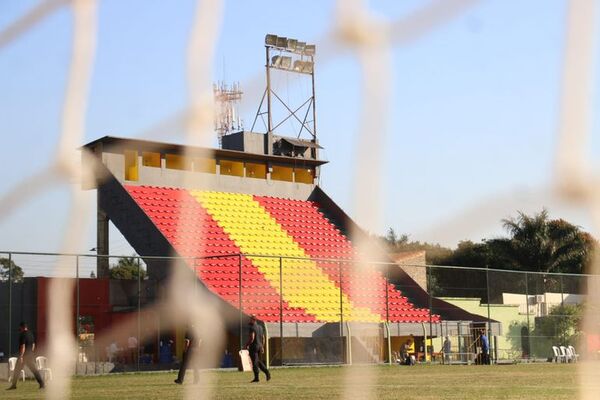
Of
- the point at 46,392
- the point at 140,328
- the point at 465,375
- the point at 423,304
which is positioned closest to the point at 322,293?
the point at 423,304

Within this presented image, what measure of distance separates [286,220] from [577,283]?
33.4 ft

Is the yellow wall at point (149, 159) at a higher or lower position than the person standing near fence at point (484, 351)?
higher

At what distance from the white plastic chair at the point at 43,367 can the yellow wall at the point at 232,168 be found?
1458 cm

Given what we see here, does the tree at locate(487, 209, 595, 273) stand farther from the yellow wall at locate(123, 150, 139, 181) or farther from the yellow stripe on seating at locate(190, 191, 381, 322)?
the yellow wall at locate(123, 150, 139, 181)

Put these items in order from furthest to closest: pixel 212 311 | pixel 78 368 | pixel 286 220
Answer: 1. pixel 286 220
2. pixel 212 311
3. pixel 78 368

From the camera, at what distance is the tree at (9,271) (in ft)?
80.4

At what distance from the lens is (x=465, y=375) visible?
24328 millimetres

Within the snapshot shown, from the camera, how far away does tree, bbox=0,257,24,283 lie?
2452 centimetres

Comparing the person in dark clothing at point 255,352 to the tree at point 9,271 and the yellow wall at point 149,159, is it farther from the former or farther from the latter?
the yellow wall at point 149,159

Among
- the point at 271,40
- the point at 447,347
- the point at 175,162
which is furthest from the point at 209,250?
the point at 271,40

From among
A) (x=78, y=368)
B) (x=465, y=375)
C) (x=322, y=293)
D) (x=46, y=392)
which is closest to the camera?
(x=46, y=392)

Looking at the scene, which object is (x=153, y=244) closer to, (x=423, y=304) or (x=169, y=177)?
(x=169, y=177)

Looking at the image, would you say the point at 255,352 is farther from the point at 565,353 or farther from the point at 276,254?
the point at 565,353

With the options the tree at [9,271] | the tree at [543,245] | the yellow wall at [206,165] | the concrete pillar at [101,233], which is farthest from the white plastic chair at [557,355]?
the tree at [9,271]
